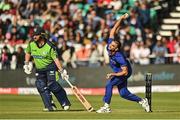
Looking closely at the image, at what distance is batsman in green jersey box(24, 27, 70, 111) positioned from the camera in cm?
2027

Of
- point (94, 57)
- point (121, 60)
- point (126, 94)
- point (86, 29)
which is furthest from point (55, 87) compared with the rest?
point (86, 29)

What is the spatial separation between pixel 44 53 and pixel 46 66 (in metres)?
0.44

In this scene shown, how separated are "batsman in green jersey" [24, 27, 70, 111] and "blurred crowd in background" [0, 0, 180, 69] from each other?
36.4 ft

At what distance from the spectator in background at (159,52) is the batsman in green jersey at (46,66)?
36.1 feet

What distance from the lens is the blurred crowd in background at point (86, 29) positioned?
1260 inches

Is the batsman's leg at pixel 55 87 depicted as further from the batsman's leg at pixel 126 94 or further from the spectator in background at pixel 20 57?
the spectator in background at pixel 20 57

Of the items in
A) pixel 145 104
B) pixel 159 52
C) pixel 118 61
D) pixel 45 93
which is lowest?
pixel 159 52

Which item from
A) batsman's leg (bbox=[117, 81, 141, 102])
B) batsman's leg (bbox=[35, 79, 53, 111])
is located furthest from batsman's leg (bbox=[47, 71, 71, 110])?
batsman's leg (bbox=[117, 81, 141, 102])

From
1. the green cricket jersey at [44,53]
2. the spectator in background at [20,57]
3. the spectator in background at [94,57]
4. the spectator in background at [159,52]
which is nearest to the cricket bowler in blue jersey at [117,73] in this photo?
the green cricket jersey at [44,53]

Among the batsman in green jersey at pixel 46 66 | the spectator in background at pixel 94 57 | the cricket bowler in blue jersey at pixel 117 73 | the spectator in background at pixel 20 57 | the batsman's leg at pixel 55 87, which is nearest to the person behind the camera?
the cricket bowler in blue jersey at pixel 117 73

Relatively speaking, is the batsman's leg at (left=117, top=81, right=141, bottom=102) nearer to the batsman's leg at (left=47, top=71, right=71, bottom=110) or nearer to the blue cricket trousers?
the blue cricket trousers

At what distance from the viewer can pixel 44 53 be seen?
20.3 metres

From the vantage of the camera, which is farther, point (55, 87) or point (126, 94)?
point (55, 87)

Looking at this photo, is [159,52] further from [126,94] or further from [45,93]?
[126,94]
